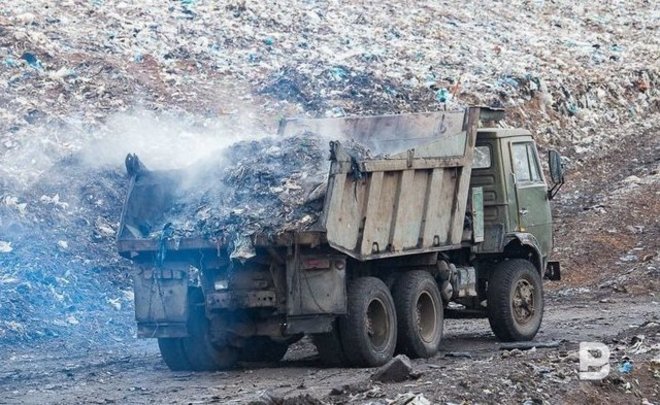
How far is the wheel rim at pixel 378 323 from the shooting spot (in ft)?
36.0

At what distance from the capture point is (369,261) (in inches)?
440

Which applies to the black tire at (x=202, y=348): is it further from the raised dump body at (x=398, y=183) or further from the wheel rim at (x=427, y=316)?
the wheel rim at (x=427, y=316)

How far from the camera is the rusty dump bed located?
1027cm

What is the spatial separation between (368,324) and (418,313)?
0.94 metres

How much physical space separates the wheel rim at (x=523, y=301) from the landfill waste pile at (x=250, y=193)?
283 centimetres

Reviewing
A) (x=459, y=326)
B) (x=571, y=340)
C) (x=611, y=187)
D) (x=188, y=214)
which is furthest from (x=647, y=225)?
(x=188, y=214)

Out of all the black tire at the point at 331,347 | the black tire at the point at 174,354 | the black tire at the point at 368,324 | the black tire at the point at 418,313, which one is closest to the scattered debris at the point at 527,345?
the black tire at the point at 418,313

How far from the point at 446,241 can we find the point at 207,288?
2452mm

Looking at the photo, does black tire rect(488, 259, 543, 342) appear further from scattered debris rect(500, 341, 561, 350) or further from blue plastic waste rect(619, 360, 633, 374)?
blue plastic waste rect(619, 360, 633, 374)

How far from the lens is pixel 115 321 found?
14281 mm

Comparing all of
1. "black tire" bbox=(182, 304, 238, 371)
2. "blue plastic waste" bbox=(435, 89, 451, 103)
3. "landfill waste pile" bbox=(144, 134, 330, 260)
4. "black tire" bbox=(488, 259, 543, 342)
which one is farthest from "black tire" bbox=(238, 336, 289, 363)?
"blue plastic waste" bbox=(435, 89, 451, 103)

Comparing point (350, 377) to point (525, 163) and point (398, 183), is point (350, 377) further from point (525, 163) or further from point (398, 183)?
point (525, 163)

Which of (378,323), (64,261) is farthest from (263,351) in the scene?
(64,261)

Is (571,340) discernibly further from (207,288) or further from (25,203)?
(25,203)
